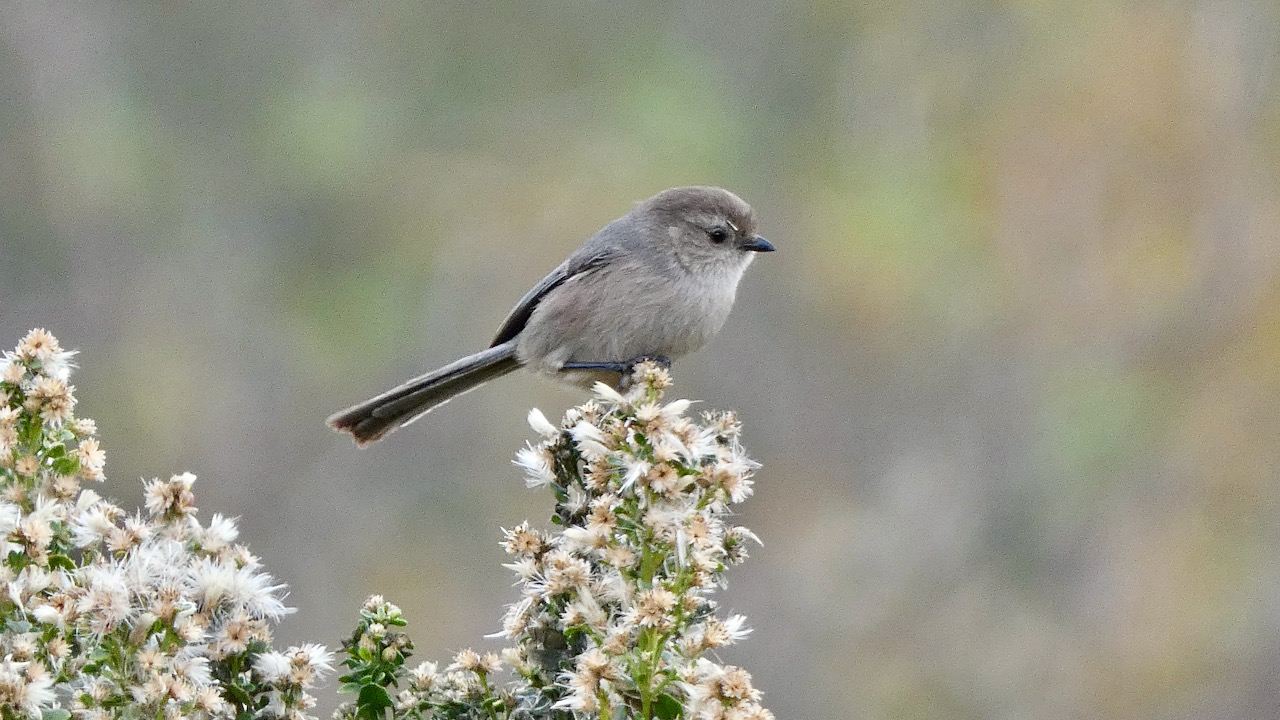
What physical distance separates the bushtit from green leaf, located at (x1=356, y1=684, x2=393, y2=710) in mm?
2406

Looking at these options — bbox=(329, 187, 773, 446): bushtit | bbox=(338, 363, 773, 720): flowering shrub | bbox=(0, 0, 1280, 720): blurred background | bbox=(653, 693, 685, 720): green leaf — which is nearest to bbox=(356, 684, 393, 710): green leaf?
bbox=(338, 363, 773, 720): flowering shrub

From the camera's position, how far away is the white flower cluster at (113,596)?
1830 mm

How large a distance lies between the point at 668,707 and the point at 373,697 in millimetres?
441

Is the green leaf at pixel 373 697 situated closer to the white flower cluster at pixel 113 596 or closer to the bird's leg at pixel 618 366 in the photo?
the white flower cluster at pixel 113 596

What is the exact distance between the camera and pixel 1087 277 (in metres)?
9.73

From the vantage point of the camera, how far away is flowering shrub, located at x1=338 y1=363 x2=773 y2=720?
1928 millimetres

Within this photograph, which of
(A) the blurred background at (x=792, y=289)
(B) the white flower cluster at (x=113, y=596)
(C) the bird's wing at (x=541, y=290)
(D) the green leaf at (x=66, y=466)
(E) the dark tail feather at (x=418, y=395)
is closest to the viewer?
(B) the white flower cluster at (x=113, y=596)

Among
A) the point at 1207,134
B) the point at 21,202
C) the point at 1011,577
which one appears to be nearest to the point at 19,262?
the point at 21,202

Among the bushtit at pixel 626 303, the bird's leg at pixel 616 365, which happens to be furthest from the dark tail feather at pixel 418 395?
the bird's leg at pixel 616 365

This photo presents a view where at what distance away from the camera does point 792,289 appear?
1042 cm

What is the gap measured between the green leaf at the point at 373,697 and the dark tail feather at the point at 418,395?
214cm

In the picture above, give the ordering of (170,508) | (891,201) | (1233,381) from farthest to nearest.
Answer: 1. (891,201)
2. (1233,381)
3. (170,508)

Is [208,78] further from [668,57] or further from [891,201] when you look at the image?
[891,201]

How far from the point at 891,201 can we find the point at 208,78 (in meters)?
5.20
